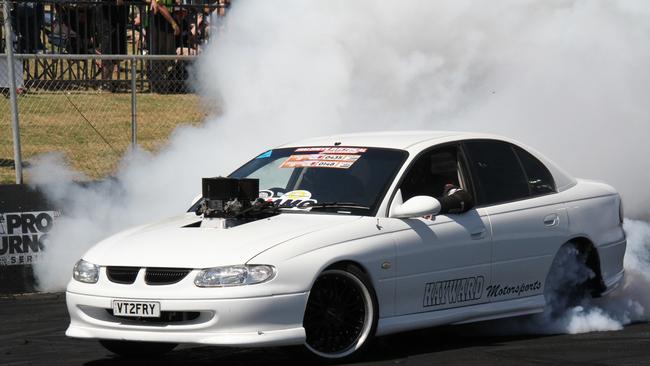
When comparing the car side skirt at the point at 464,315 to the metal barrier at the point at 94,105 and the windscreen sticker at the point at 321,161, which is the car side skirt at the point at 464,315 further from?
the metal barrier at the point at 94,105

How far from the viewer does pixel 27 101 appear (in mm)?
15125

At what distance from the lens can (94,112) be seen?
52.3ft

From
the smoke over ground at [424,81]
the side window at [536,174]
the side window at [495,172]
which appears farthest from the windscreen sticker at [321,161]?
the smoke over ground at [424,81]

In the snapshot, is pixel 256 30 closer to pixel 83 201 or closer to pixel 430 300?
pixel 83 201

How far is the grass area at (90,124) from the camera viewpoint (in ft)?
49.4

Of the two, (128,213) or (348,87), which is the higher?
(348,87)

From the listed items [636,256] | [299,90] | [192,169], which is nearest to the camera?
[636,256]

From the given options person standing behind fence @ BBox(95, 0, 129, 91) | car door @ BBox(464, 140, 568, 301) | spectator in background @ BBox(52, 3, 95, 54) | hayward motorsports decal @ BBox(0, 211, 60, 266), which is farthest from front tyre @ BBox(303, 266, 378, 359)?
spectator in background @ BBox(52, 3, 95, 54)

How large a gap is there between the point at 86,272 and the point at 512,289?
2.74 meters

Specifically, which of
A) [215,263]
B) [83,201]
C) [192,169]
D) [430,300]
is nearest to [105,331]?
[215,263]

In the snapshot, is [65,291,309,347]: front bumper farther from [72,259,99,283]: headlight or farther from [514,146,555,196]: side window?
[514,146,555,196]: side window

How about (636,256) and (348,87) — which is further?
(348,87)

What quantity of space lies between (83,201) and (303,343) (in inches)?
189

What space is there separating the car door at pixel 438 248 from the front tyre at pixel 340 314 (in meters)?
0.28
